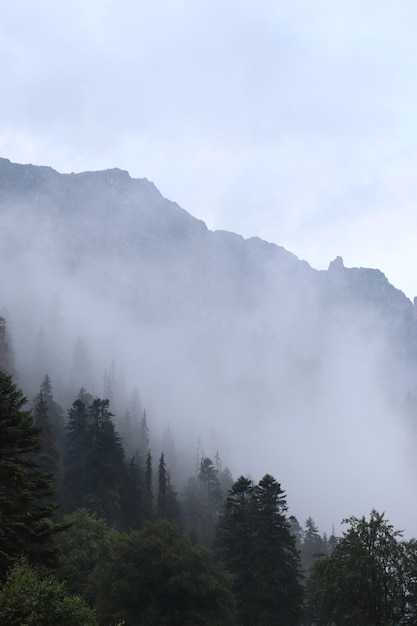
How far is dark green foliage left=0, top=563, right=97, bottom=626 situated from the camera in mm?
17484

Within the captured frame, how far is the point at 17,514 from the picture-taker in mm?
27422

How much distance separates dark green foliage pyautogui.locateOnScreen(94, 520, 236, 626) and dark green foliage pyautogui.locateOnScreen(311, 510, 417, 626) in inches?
335

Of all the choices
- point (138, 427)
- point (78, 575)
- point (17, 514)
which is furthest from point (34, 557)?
point (138, 427)

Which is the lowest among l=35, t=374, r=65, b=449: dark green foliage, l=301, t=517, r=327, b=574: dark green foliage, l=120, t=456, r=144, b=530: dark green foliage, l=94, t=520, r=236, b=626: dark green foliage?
l=94, t=520, r=236, b=626: dark green foliage

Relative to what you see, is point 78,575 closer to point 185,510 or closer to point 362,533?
point 362,533

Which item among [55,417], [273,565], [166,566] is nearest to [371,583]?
[273,565]

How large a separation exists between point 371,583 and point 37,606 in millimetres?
34382

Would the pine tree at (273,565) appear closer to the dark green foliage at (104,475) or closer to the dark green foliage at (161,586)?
the dark green foliage at (161,586)

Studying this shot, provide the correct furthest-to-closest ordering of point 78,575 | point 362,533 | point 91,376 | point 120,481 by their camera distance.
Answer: point 91,376
point 120,481
point 78,575
point 362,533

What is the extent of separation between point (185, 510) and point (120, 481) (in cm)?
3718

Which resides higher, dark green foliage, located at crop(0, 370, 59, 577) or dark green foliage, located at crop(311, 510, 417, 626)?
dark green foliage, located at crop(0, 370, 59, 577)

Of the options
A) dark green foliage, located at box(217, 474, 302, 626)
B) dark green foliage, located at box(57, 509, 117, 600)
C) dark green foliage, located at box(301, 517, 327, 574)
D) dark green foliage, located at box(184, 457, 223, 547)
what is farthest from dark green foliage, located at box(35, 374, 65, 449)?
dark green foliage, located at box(301, 517, 327, 574)

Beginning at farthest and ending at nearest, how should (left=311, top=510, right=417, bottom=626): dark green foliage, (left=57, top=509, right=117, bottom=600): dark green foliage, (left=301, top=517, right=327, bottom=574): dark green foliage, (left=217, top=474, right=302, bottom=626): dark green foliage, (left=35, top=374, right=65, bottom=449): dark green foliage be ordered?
(left=301, top=517, right=327, bottom=574): dark green foliage
(left=35, top=374, right=65, bottom=449): dark green foliage
(left=217, top=474, right=302, bottom=626): dark green foliage
(left=57, top=509, right=117, bottom=600): dark green foliage
(left=311, top=510, right=417, bottom=626): dark green foliage

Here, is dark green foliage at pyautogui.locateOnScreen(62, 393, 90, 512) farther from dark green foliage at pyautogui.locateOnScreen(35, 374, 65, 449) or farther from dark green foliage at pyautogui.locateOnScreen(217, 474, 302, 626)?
dark green foliage at pyautogui.locateOnScreen(217, 474, 302, 626)
